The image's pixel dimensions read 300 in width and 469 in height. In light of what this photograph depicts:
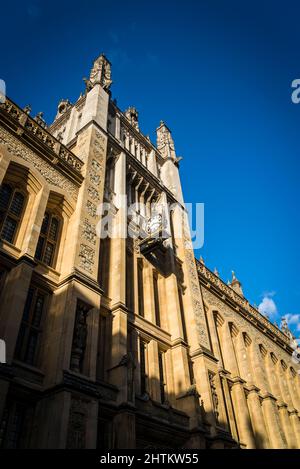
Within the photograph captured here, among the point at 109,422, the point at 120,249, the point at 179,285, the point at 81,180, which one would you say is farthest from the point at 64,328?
the point at 179,285

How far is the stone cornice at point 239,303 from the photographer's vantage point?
25.1m

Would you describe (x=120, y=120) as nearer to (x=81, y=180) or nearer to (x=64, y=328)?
(x=81, y=180)

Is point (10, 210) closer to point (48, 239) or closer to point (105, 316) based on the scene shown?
point (48, 239)

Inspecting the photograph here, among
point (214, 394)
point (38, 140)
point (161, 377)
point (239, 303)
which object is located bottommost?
point (214, 394)

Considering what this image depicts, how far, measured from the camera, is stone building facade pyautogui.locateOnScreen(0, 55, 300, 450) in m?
10.2

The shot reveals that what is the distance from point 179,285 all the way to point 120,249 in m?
5.04

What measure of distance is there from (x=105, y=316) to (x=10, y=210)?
4.87m

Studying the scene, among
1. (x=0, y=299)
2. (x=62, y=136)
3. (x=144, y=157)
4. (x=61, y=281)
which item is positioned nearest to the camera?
(x=0, y=299)

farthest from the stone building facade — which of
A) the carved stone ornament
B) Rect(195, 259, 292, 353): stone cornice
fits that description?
Rect(195, 259, 292, 353): stone cornice

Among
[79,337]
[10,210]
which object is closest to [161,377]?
[79,337]

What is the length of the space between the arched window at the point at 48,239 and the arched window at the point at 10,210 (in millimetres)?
1036

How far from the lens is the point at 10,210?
13461mm

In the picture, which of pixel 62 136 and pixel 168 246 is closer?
pixel 168 246

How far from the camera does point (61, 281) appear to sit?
1265 cm
